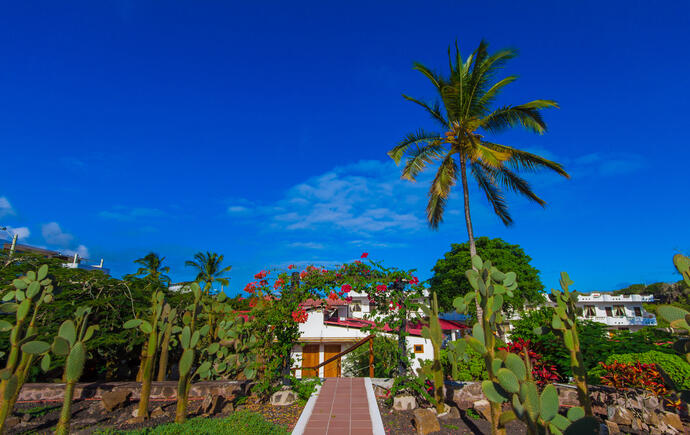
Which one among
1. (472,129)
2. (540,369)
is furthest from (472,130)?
(540,369)

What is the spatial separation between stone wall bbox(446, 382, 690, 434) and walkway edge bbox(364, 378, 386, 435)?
1861 millimetres

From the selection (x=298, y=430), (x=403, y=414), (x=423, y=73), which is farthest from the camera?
(x=423, y=73)

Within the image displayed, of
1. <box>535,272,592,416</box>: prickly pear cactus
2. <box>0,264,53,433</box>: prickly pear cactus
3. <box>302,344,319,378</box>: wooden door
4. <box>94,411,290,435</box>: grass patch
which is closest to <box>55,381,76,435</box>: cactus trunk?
<box>0,264,53,433</box>: prickly pear cactus

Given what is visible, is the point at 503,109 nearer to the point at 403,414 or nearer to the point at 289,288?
the point at 289,288

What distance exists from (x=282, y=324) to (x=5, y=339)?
6.15 meters

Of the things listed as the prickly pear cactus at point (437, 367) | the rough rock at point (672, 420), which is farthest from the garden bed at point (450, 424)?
the rough rock at point (672, 420)

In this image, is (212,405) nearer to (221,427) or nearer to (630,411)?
(221,427)

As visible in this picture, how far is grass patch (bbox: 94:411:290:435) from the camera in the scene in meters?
4.80

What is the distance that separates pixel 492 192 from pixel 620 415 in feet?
28.7

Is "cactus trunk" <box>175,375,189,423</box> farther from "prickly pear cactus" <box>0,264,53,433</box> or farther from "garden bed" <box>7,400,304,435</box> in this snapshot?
"prickly pear cactus" <box>0,264,53,433</box>

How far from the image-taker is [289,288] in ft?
26.9

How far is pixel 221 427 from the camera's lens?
17.1 ft

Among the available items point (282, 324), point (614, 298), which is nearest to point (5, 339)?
point (282, 324)

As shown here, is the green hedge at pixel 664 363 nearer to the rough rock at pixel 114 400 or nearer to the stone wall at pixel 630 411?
the stone wall at pixel 630 411
